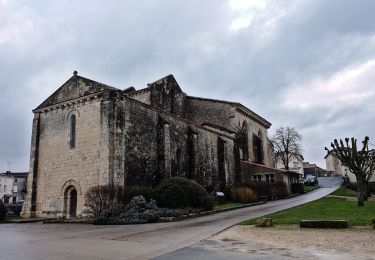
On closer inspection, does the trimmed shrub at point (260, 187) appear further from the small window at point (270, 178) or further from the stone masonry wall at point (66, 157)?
the stone masonry wall at point (66, 157)

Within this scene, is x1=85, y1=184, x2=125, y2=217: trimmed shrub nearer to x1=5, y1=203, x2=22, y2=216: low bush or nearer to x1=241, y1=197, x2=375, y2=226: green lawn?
x1=241, y1=197, x2=375, y2=226: green lawn

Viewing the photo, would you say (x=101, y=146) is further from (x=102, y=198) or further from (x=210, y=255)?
(x=210, y=255)

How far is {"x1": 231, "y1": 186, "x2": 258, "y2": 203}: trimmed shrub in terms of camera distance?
29094mm

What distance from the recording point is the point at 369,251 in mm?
7945

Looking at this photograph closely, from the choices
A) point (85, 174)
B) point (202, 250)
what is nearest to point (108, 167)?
point (85, 174)

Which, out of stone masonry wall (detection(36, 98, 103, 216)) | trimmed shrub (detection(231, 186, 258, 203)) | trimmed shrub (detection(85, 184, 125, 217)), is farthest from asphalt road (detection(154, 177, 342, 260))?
trimmed shrub (detection(231, 186, 258, 203))

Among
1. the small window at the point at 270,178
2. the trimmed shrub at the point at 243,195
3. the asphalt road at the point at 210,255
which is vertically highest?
the small window at the point at 270,178

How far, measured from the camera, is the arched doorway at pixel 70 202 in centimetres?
2247

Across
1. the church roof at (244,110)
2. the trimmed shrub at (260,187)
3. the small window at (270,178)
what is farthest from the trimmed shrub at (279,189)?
the church roof at (244,110)

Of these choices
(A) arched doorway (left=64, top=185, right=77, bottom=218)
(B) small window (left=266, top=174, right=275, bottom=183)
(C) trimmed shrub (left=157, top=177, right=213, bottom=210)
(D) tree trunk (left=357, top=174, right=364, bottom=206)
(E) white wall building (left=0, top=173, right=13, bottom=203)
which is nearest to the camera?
(C) trimmed shrub (left=157, top=177, right=213, bottom=210)

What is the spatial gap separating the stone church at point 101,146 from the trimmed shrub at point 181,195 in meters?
2.81

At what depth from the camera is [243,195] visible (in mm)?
29156

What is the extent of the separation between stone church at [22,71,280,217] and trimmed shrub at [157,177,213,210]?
2.81 metres

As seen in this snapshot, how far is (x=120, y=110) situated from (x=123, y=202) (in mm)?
5555
